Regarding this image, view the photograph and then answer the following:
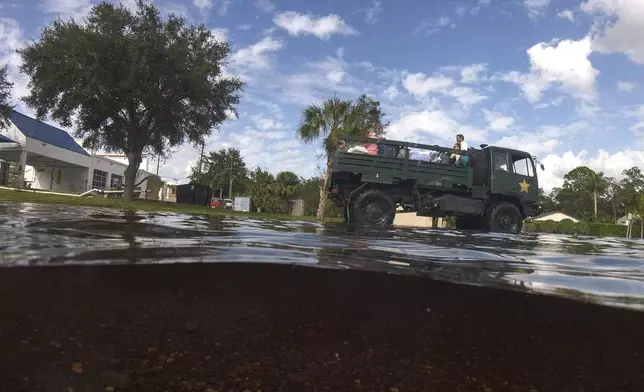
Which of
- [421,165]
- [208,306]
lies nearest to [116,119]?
→ [421,165]

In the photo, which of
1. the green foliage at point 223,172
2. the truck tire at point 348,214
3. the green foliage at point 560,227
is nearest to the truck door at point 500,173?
the truck tire at point 348,214

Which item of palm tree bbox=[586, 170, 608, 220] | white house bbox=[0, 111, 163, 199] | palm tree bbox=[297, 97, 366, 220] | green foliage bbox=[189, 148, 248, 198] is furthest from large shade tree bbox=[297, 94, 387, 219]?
palm tree bbox=[586, 170, 608, 220]

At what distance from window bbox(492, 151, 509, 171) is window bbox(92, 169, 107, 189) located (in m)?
38.8

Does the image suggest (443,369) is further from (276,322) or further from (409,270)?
(276,322)

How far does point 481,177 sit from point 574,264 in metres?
7.21

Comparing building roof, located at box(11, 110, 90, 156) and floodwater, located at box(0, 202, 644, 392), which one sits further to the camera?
building roof, located at box(11, 110, 90, 156)

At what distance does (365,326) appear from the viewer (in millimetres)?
4074

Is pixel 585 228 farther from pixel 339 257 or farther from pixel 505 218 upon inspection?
pixel 339 257

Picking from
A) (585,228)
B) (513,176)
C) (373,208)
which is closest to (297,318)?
(373,208)

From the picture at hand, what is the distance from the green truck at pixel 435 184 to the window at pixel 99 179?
3679 centimetres

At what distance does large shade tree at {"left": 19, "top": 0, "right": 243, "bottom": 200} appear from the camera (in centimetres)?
2022

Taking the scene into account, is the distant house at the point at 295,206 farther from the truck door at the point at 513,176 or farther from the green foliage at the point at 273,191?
the truck door at the point at 513,176

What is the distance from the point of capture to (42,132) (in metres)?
36.2

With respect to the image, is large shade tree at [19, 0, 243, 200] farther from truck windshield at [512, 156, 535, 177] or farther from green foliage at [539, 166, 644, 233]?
green foliage at [539, 166, 644, 233]
